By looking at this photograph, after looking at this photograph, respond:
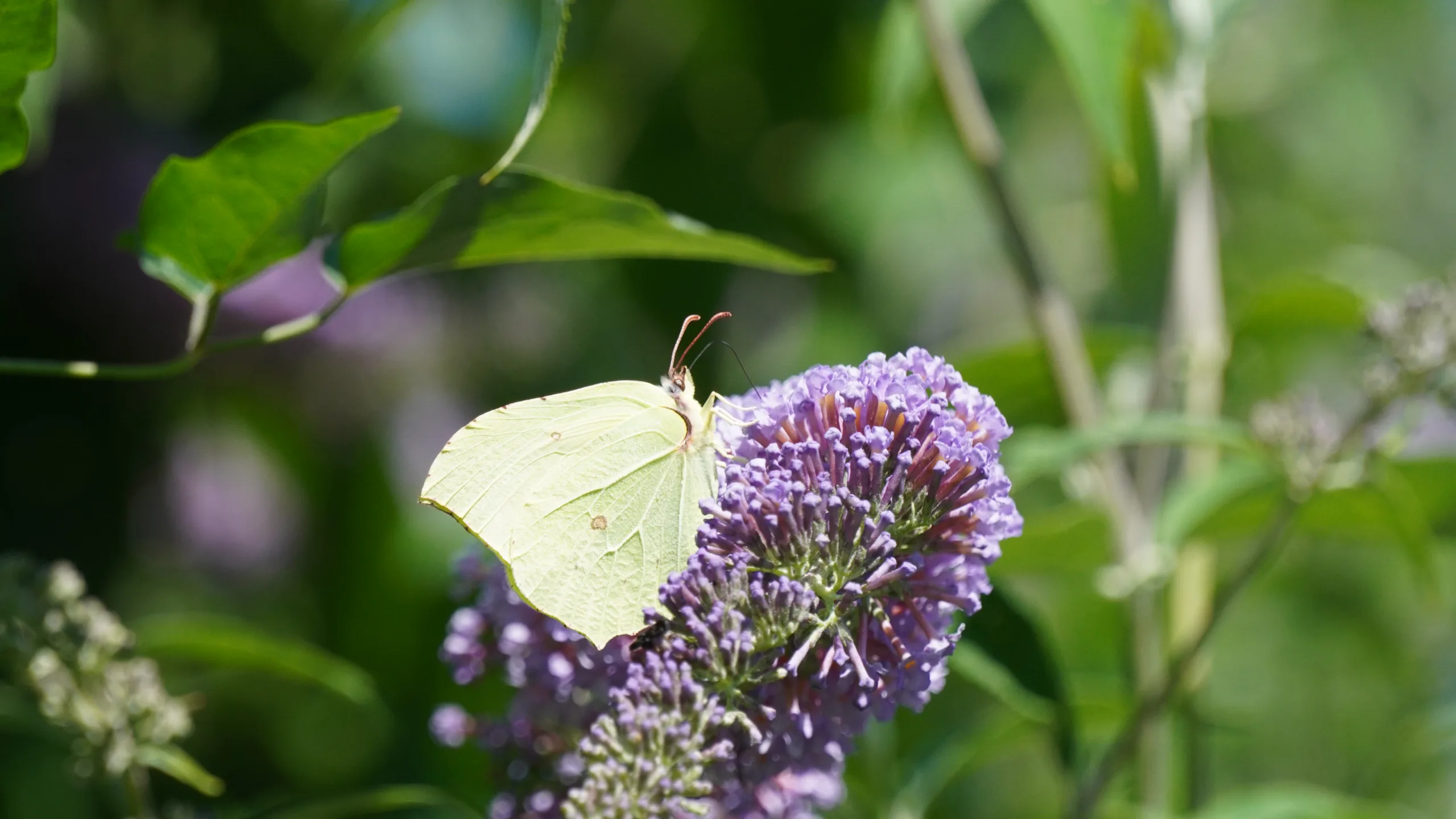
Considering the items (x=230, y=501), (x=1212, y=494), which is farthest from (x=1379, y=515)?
(x=230, y=501)

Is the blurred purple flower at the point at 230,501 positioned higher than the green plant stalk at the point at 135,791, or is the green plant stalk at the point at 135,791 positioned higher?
the blurred purple flower at the point at 230,501

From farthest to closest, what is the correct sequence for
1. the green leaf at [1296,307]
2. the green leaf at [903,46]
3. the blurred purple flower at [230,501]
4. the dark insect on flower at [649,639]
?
the blurred purple flower at [230,501], the green leaf at [1296,307], the green leaf at [903,46], the dark insect on flower at [649,639]

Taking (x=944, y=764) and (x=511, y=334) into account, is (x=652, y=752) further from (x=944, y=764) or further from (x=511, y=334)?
(x=511, y=334)

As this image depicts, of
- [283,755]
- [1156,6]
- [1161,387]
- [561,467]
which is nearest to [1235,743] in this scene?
[1161,387]

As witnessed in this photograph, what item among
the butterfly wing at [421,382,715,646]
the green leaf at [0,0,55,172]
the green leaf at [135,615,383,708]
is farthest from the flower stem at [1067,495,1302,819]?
the green leaf at [0,0,55,172]

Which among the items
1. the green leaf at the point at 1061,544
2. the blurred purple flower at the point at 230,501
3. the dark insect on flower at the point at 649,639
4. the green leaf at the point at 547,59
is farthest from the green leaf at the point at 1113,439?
the blurred purple flower at the point at 230,501

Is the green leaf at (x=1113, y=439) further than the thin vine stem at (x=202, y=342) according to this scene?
Yes

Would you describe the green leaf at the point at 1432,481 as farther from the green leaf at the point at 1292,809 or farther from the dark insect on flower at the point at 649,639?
the dark insect on flower at the point at 649,639

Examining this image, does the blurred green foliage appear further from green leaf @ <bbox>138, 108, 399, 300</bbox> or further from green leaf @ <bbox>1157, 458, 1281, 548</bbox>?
green leaf @ <bbox>138, 108, 399, 300</bbox>
